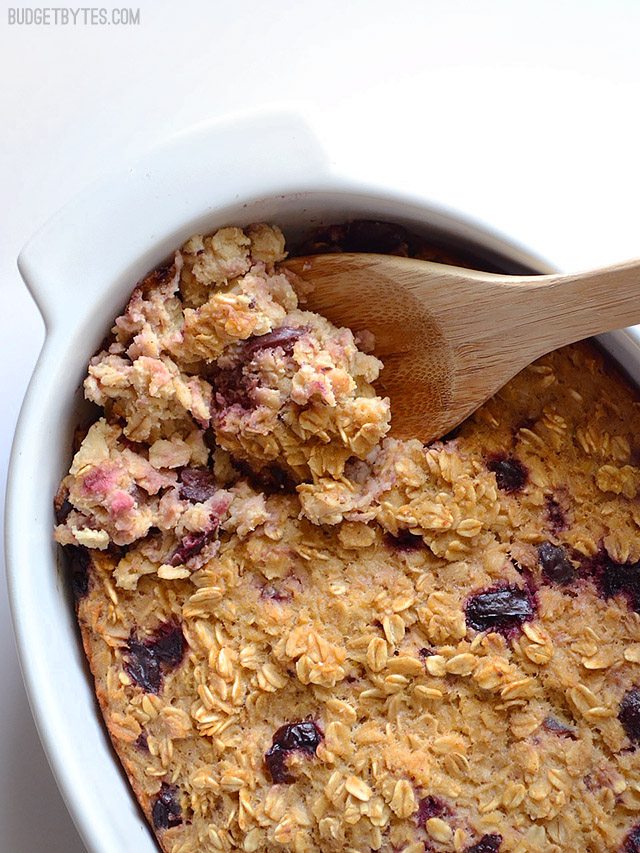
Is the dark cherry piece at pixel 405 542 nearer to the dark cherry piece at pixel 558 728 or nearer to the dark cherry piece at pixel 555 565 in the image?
the dark cherry piece at pixel 555 565

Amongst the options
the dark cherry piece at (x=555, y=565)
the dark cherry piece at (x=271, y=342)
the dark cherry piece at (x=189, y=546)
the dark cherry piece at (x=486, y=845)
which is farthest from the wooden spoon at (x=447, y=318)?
the dark cherry piece at (x=486, y=845)

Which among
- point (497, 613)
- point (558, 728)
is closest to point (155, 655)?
point (497, 613)

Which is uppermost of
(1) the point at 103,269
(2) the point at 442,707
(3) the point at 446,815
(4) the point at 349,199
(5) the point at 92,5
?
(5) the point at 92,5

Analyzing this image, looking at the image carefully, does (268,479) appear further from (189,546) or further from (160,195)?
(160,195)

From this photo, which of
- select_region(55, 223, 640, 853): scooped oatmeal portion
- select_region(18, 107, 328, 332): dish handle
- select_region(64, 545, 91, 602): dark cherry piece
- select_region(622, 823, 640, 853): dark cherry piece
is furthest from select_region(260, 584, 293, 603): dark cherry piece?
select_region(622, 823, 640, 853): dark cherry piece

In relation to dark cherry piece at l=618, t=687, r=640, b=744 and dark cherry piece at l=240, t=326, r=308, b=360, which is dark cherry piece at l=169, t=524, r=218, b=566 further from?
dark cherry piece at l=618, t=687, r=640, b=744

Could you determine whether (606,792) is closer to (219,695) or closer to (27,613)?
(219,695)

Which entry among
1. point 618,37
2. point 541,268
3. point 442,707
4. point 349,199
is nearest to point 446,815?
point 442,707
